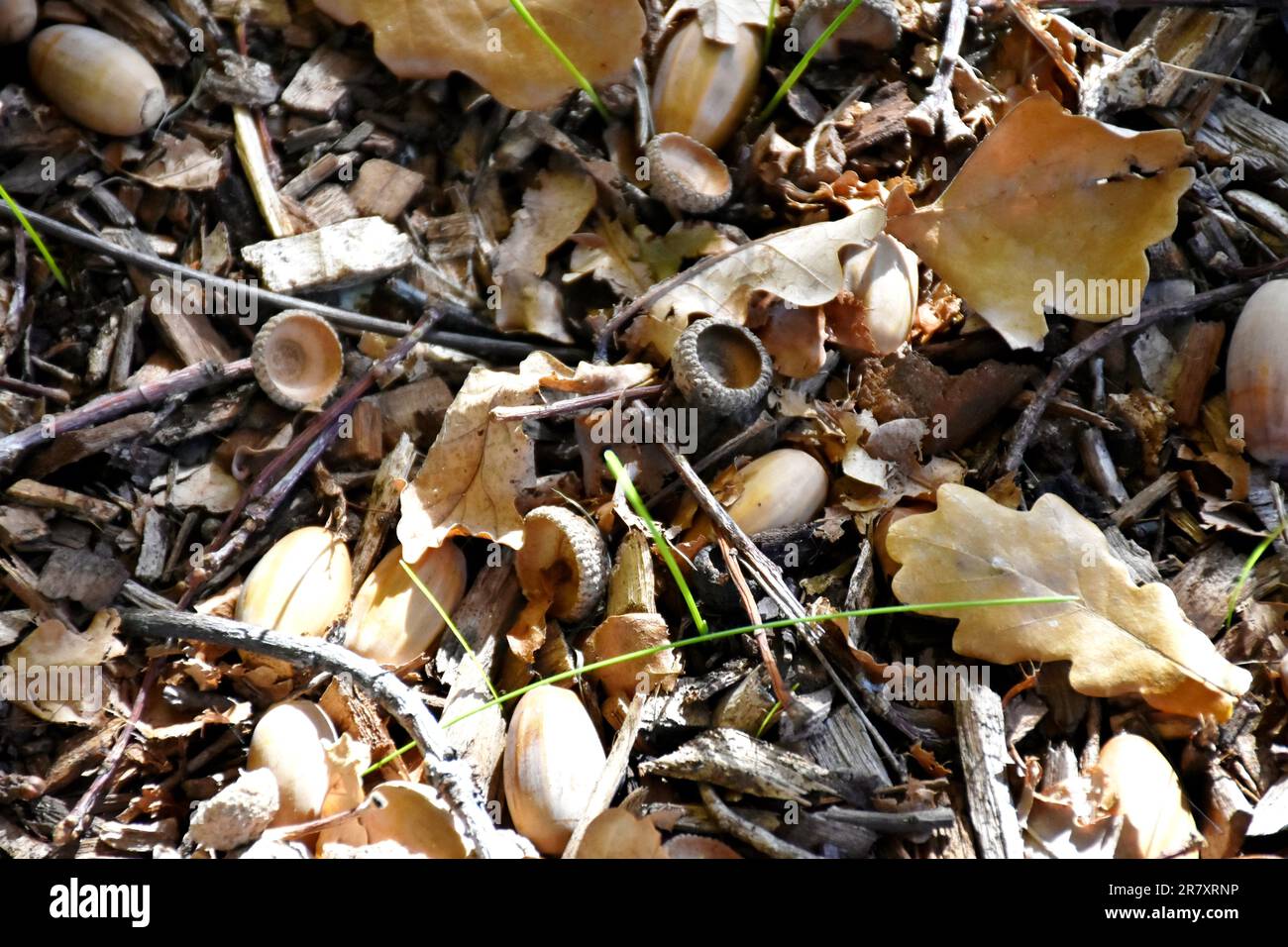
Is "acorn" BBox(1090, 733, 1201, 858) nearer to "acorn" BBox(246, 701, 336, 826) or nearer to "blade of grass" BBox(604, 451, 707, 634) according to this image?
"blade of grass" BBox(604, 451, 707, 634)

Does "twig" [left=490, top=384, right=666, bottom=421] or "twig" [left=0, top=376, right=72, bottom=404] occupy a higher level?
"twig" [left=490, top=384, right=666, bottom=421]

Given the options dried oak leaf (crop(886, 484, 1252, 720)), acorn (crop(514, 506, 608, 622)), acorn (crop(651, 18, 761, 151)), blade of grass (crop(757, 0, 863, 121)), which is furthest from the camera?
acorn (crop(651, 18, 761, 151))

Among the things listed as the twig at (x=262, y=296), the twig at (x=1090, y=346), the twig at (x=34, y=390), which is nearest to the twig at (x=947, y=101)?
the twig at (x=1090, y=346)

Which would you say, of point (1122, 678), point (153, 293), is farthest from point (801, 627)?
point (153, 293)

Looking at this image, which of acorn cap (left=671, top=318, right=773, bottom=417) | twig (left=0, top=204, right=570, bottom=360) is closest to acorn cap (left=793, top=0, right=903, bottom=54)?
acorn cap (left=671, top=318, right=773, bottom=417)

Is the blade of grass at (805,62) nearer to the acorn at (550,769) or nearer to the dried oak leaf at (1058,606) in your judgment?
the dried oak leaf at (1058,606)

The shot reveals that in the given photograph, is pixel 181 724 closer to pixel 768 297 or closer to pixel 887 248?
pixel 768 297
